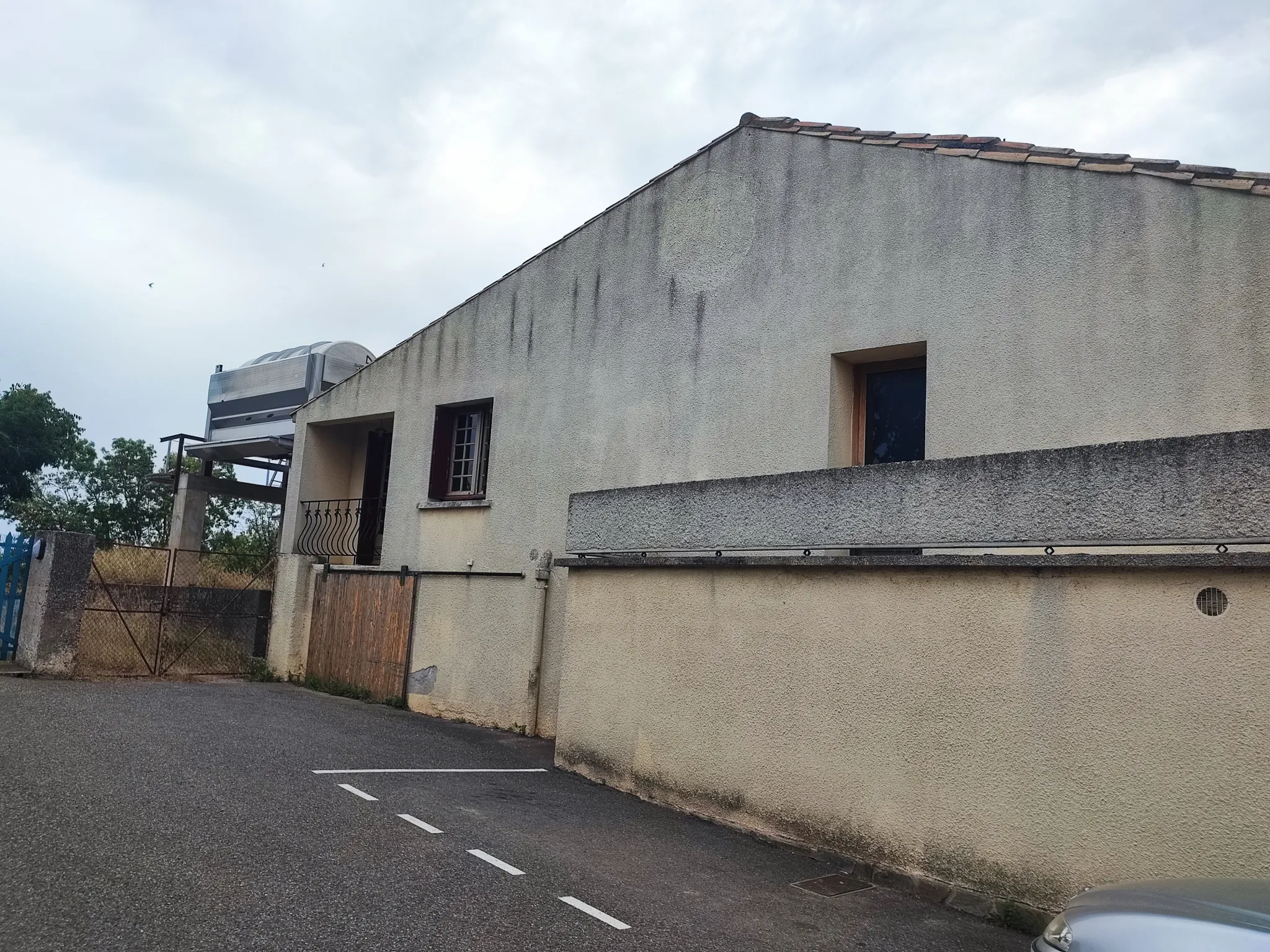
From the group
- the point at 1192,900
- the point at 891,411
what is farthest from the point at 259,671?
the point at 1192,900

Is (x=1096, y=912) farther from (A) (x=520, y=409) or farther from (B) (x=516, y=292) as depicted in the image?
(B) (x=516, y=292)

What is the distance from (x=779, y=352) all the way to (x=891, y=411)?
1.15 m

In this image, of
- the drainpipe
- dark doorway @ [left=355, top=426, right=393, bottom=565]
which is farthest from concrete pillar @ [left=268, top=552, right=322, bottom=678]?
the drainpipe

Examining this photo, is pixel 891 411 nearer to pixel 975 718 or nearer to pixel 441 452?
pixel 975 718

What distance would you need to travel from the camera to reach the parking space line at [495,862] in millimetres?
5355

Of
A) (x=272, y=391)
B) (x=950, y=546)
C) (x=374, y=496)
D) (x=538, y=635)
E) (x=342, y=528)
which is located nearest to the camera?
(x=950, y=546)

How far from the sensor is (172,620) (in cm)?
1438

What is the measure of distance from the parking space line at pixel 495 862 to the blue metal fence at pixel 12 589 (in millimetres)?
9796

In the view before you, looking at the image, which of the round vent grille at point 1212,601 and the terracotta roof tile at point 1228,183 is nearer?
the round vent grille at point 1212,601

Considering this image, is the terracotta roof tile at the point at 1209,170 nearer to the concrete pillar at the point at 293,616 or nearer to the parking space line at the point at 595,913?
the parking space line at the point at 595,913

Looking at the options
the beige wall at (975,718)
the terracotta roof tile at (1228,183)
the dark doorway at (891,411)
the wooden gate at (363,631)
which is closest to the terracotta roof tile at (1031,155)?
the terracotta roof tile at (1228,183)

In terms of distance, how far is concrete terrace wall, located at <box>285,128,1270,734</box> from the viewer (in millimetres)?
6809

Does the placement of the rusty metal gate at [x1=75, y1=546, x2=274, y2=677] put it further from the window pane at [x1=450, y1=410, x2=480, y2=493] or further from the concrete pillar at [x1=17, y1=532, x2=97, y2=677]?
the window pane at [x1=450, y1=410, x2=480, y2=493]

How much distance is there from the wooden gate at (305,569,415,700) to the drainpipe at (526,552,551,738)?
97.5 inches
